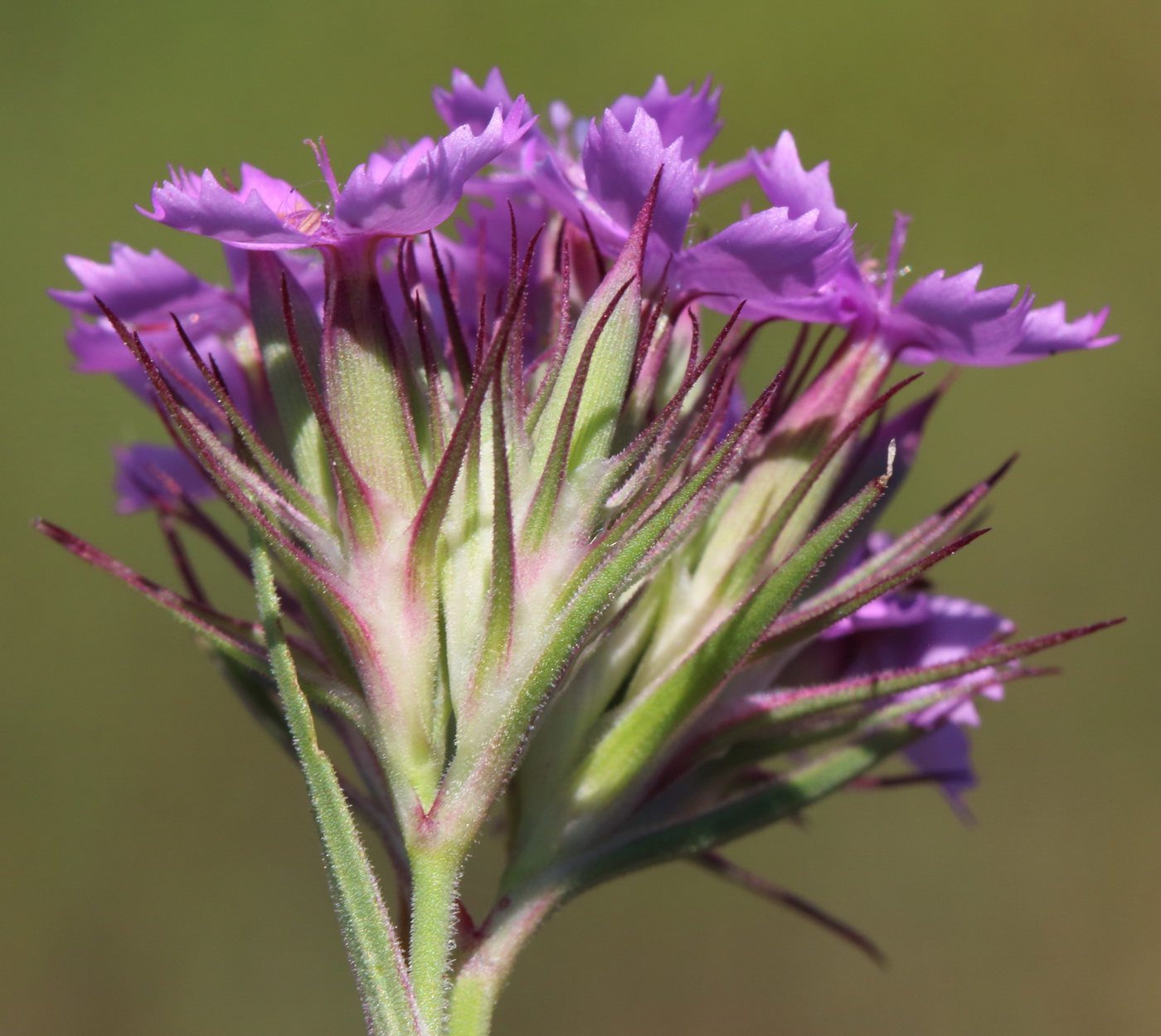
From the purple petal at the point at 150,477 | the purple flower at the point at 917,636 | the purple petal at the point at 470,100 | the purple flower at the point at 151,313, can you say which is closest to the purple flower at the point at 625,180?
the purple petal at the point at 470,100

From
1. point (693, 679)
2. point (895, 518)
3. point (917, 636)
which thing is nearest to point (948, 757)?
point (917, 636)

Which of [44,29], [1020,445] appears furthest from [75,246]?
[1020,445]

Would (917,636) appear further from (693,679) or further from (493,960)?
(493,960)

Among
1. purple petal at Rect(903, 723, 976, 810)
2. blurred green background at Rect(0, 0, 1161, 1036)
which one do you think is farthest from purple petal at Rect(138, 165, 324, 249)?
blurred green background at Rect(0, 0, 1161, 1036)

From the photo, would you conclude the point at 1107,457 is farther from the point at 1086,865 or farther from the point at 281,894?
the point at 281,894

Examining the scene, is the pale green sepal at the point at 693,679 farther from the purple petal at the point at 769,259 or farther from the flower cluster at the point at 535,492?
the purple petal at the point at 769,259

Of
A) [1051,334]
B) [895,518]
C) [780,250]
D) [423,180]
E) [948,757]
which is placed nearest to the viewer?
[423,180]
